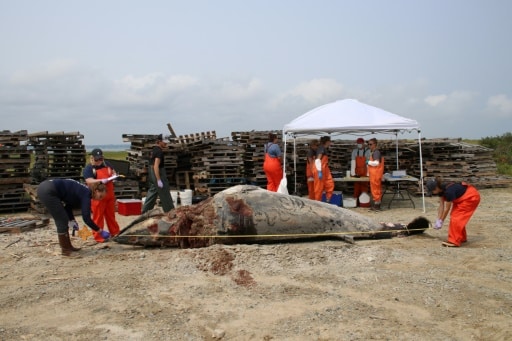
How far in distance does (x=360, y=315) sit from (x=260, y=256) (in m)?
2.26

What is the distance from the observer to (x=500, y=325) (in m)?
4.52

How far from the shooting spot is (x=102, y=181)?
7.96 metres

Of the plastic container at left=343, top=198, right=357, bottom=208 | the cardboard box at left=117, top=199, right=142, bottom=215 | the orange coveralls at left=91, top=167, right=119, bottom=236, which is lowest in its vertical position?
the plastic container at left=343, top=198, right=357, bottom=208

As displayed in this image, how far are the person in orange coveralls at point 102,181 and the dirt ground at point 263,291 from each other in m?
0.50

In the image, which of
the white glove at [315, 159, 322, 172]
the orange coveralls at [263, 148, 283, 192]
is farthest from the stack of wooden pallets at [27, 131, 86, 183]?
the white glove at [315, 159, 322, 172]

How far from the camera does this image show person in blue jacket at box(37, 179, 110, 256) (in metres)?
6.97

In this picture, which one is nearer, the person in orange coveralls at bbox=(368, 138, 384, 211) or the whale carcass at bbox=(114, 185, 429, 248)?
the whale carcass at bbox=(114, 185, 429, 248)

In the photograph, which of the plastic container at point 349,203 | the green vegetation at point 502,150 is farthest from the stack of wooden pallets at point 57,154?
the green vegetation at point 502,150

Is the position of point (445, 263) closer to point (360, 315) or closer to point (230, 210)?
point (360, 315)

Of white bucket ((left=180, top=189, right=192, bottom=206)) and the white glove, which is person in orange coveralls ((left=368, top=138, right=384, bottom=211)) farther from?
white bucket ((left=180, top=189, right=192, bottom=206))

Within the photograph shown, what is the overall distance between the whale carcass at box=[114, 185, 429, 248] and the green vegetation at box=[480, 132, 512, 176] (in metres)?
16.2

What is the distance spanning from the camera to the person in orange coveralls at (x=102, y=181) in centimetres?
796

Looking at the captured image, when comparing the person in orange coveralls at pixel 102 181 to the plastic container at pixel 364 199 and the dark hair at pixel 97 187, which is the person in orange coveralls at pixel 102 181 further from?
the plastic container at pixel 364 199

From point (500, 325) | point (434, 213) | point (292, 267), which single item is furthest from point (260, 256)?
point (434, 213)
